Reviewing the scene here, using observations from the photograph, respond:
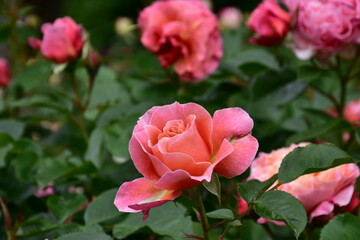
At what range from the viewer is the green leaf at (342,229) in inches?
20.6

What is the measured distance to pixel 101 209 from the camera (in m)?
0.70

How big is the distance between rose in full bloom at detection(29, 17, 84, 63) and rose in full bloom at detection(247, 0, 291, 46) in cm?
28

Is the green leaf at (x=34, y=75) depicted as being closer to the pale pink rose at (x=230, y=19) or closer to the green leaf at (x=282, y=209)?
the green leaf at (x=282, y=209)

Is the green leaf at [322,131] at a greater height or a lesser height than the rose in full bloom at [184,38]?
lesser

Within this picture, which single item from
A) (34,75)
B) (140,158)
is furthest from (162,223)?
(34,75)

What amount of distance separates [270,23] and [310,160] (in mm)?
391

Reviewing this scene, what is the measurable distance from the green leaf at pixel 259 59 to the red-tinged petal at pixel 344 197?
40 cm

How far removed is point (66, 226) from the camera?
0.67 meters

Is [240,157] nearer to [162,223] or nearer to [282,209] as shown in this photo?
[282,209]

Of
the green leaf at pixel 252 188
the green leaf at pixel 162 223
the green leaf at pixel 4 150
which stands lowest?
the green leaf at pixel 162 223

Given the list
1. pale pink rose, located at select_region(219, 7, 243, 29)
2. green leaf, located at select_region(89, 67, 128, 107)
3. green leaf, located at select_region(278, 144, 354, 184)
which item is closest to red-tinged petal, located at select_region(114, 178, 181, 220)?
green leaf, located at select_region(278, 144, 354, 184)

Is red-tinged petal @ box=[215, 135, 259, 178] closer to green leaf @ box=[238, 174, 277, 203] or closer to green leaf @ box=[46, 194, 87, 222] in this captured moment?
green leaf @ box=[238, 174, 277, 203]

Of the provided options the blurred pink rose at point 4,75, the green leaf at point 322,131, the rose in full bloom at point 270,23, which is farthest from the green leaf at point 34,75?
the green leaf at point 322,131

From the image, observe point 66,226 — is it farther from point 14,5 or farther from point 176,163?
point 14,5
